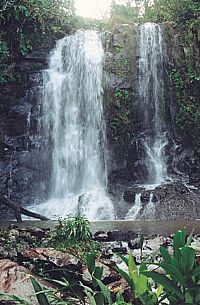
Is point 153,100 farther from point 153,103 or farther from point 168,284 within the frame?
point 168,284

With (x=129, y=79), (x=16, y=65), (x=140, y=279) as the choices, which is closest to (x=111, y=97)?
(x=129, y=79)

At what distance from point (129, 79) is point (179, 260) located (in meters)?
14.5

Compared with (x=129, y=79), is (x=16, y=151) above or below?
below

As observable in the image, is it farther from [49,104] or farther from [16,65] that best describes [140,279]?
[16,65]

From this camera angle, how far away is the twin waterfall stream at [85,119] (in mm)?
14180

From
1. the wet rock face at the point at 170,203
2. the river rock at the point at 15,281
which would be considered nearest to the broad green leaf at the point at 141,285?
the river rock at the point at 15,281

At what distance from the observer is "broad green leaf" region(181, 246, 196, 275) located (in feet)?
6.61

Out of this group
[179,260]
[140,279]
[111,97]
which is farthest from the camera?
[111,97]

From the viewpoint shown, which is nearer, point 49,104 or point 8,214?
point 8,214

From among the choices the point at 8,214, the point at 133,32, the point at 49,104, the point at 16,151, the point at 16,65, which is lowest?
the point at 8,214

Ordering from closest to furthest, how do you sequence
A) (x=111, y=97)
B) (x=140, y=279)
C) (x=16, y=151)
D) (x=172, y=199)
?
(x=140, y=279), (x=172, y=199), (x=16, y=151), (x=111, y=97)

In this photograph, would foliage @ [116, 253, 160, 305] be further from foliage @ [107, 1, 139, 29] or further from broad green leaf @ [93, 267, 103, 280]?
foliage @ [107, 1, 139, 29]

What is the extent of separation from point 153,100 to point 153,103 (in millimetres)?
123

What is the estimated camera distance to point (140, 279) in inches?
88.7
